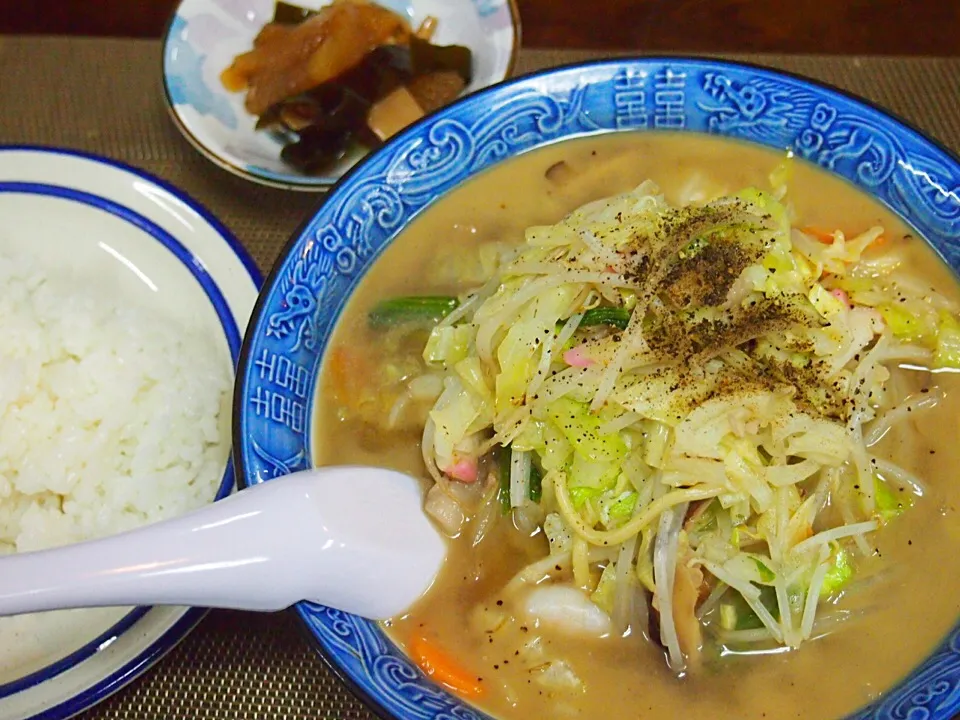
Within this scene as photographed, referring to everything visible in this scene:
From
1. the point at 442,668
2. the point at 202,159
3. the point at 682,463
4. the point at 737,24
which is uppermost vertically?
the point at 737,24

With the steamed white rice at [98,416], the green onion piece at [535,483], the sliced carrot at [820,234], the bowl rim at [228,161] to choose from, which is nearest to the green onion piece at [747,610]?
the green onion piece at [535,483]

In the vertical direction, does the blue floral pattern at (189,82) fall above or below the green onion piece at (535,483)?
above

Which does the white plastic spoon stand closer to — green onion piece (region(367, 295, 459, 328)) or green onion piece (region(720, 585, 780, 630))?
green onion piece (region(367, 295, 459, 328))

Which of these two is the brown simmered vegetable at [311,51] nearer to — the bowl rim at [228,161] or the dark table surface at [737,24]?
the bowl rim at [228,161]

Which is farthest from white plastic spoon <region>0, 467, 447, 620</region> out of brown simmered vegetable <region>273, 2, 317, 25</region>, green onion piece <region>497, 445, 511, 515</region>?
brown simmered vegetable <region>273, 2, 317, 25</region>

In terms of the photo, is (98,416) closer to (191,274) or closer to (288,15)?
(191,274)

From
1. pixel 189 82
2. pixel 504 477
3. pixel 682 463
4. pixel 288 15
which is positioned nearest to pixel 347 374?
pixel 504 477
